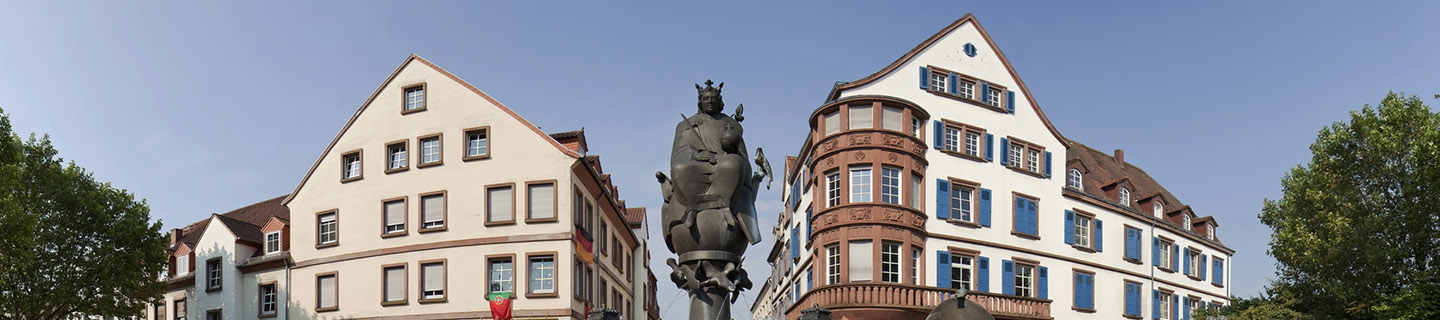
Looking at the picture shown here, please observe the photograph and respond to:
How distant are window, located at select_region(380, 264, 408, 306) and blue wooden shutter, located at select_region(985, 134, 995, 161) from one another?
22009 mm

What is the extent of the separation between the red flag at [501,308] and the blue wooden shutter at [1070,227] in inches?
891

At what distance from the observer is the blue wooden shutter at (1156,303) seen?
166 feet

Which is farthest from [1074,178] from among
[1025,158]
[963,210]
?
[963,210]

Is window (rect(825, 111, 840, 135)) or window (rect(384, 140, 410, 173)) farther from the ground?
window (rect(825, 111, 840, 135))

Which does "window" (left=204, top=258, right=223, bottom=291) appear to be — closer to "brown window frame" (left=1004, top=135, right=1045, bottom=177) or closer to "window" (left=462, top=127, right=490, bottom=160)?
"window" (left=462, top=127, right=490, bottom=160)

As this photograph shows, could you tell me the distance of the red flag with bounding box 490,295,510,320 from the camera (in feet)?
126

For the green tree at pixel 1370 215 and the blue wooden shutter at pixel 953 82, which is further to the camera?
the blue wooden shutter at pixel 953 82

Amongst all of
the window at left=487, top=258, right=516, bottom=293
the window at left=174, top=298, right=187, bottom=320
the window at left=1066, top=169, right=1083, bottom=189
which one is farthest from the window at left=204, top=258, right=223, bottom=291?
the window at left=1066, top=169, right=1083, bottom=189

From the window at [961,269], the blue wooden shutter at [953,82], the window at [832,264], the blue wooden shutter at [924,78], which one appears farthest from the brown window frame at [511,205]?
the blue wooden shutter at [953,82]

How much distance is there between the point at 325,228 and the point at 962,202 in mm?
23493

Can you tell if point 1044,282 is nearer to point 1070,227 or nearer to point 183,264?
point 1070,227

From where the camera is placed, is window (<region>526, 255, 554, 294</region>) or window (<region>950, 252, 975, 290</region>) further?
window (<region>950, 252, 975, 290</region>)

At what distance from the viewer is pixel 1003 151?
4653cm

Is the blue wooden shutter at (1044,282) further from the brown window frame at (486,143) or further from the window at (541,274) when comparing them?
the brown window frame at (486,143)
